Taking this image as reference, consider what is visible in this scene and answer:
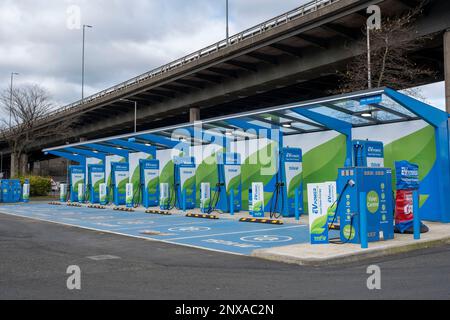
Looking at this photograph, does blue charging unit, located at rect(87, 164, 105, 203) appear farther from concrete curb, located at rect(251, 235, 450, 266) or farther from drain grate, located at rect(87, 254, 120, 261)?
concrete curb, located at rect(251, 235, 450, 266)

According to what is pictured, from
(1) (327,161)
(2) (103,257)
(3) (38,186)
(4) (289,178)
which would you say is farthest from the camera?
(3) (38,186)

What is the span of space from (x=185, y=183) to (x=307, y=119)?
25.9 feet

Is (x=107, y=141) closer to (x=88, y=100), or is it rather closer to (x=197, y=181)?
(x=197, y=181)

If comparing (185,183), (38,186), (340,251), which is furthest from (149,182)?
(38,186)

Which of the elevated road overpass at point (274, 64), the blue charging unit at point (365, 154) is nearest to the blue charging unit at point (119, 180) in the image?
the elevated road overpass at point (274, 64)

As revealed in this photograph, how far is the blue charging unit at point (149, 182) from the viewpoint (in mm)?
25234

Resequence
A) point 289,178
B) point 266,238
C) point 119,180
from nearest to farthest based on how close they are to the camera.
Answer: point 266,238, point 289,178, point 119,180

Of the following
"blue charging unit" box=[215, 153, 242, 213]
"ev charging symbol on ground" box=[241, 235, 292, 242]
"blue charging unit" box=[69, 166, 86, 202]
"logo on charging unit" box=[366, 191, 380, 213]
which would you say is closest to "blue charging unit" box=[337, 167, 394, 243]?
"logo on charging unit" box=[366, 191, 380, 213]

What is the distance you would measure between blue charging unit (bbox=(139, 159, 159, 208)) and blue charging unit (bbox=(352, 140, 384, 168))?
44.4 feet

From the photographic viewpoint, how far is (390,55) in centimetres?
2523

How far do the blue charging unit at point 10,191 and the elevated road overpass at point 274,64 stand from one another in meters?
13.4

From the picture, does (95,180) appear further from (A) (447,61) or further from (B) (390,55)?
(A) (447,61)

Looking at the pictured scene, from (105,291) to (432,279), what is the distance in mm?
4778

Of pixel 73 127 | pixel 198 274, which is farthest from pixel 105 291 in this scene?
pixel 73 127
